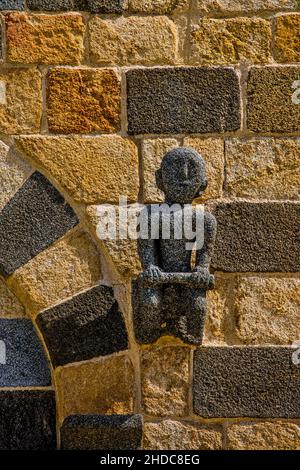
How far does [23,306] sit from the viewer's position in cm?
345

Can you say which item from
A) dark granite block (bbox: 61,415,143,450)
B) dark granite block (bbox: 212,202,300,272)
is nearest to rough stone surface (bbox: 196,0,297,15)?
dark granite block (bbox: 212,202,300,272)

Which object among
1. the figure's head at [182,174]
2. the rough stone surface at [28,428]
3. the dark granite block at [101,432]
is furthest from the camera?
the rough stone surface at [28,428]

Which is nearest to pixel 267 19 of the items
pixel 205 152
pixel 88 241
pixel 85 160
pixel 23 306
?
pixel 205 152

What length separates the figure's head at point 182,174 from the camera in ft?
10.2

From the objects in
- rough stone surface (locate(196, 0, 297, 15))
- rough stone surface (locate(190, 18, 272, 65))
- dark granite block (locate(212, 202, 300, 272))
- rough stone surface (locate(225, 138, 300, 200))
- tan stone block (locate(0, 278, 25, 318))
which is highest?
rough stone surface (locate(196, 0, 297, 15))

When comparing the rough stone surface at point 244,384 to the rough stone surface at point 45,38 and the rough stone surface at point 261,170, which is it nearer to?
the rough stone surface at point 261,170

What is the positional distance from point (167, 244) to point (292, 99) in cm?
78

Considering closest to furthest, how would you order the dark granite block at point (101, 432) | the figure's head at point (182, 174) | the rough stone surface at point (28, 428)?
1. the figure's head at point (182, 174)
2. the dark granite block at point (101, 432)
3. the rough stone surface at point (28, 428)

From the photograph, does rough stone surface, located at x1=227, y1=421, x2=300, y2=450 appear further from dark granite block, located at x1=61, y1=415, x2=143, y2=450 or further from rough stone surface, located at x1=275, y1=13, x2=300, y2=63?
rough stone surface, located at x1=275, y1=13, x2=300, y2=63

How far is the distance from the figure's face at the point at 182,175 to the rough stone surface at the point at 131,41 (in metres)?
0.50

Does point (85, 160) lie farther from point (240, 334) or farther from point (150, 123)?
point (240, 334)

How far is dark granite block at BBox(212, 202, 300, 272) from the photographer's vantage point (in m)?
3.34

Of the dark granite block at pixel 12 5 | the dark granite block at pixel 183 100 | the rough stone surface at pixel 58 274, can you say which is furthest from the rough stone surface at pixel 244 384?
the dark granite block at pixel 12 5

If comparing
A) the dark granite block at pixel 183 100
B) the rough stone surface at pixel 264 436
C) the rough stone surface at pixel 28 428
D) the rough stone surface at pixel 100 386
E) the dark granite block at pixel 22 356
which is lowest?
the rough stone surface at pixel 264 436
